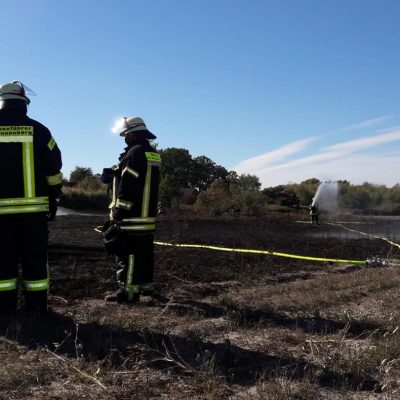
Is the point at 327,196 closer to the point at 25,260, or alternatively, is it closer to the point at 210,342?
the point at 25,260

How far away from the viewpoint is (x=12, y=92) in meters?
4.51

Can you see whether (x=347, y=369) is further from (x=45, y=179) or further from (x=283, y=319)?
(x=45, y=179)

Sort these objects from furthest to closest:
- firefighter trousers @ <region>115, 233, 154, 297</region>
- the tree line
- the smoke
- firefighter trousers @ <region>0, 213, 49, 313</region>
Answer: the smoke
the tree line
firefighter trousers @ <region>115, 233, 154, 297</region>
firefighter trousers @ <region>0, 213, 49, 313</region>

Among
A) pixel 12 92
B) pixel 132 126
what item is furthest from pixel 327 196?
pixel 12 92

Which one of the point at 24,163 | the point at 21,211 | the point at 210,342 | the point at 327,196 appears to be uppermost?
the point at 327,196

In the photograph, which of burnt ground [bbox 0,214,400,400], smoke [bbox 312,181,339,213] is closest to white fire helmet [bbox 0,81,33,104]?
burnt ground [bbox 0,214,400,400]

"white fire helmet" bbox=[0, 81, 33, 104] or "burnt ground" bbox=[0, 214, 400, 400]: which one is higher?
"white fire helmet" bbox=[0, 81, 33, 104]

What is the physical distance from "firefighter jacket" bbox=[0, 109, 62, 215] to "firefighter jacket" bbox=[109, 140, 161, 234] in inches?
34.7

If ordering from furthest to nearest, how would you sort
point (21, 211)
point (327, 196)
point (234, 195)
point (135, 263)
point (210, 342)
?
point (327, 196), point (234, 195), point (135, 263), point (21, 211), point (210, 342)

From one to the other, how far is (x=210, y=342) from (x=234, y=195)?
30157 millimetres

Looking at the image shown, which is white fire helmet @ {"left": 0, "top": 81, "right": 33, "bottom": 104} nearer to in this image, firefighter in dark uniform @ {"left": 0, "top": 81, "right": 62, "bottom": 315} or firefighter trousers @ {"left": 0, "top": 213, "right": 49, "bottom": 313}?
firefighter in dark uniform @ {"left": 0, "top": 81, "right": 62, "bottom": 315}

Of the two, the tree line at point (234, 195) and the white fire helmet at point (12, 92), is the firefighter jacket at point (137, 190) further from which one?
the tree line at point (234, 195)

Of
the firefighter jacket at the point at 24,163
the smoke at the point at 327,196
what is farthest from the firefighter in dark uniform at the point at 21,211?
the smoke at the point at 327,196

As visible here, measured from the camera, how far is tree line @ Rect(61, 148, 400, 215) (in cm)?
3275
